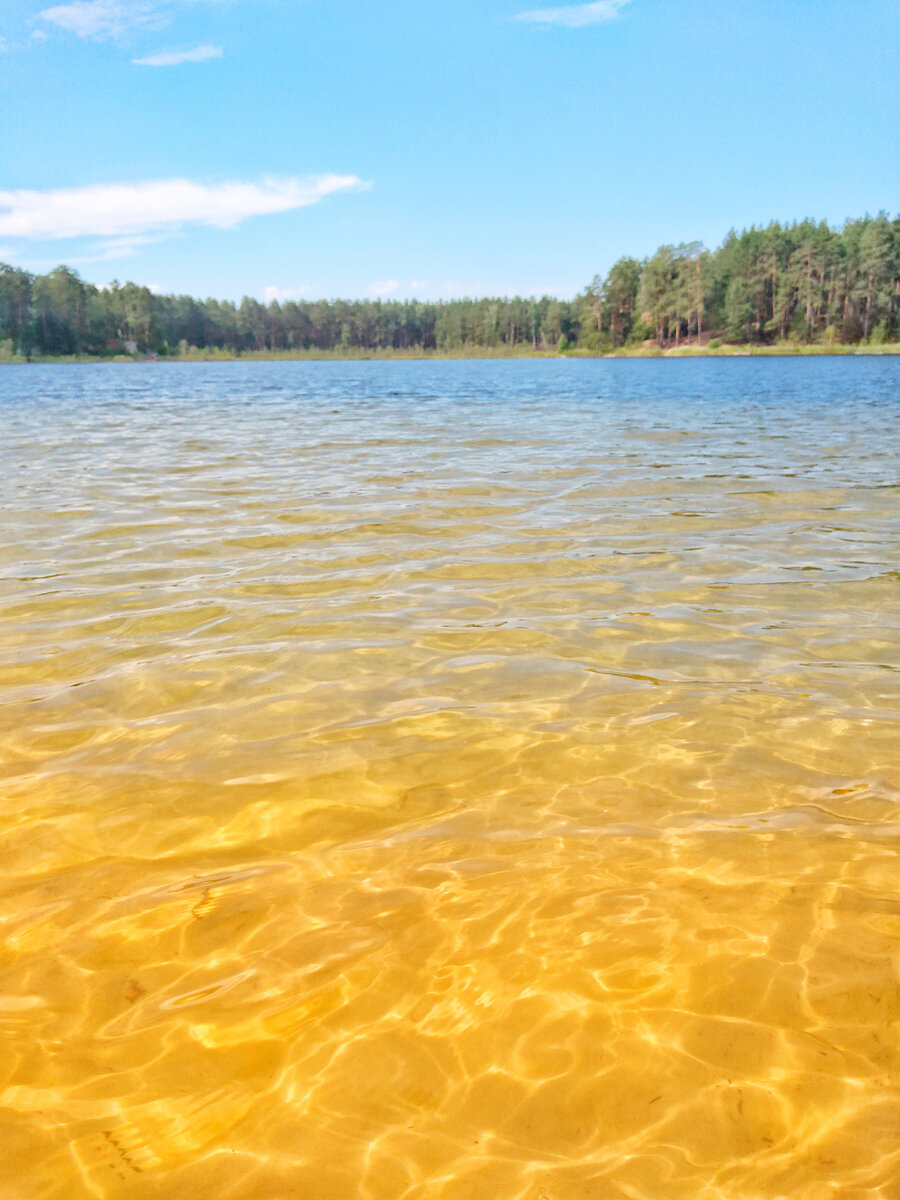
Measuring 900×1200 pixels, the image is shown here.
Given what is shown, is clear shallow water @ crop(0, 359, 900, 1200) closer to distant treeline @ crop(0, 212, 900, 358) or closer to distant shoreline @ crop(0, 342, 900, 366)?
distant shoreline @ crop(0, 342, 900, 366)

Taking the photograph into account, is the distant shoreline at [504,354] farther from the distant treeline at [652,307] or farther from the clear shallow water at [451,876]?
the clear shallow water at [451,876]

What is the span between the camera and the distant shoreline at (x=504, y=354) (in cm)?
9931

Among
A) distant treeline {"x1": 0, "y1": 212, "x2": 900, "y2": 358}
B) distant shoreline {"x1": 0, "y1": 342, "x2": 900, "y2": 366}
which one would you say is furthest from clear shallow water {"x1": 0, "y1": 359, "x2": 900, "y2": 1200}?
distant treeline {"x1": 0, "y1": 212, "x2": 900, "y2": 358}

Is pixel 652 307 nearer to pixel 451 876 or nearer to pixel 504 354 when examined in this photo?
pixel 504 354

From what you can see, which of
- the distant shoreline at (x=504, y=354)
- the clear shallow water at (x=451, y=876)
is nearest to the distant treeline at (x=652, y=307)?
the distant shoreline at (x=504, y=354)

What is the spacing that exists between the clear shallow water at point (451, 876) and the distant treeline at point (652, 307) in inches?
4405

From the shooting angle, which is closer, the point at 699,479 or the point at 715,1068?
the point at 715,1068

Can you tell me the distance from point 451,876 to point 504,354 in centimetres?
15293

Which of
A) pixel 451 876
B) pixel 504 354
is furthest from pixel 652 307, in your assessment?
pixel 451 876

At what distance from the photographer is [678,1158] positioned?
1.70 m

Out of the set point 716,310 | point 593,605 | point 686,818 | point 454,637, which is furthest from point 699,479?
point 716,310

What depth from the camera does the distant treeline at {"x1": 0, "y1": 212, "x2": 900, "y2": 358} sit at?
104250 millimetres

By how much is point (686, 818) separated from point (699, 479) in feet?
27.7

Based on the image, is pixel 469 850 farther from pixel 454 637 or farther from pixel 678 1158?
pixel 454 637
